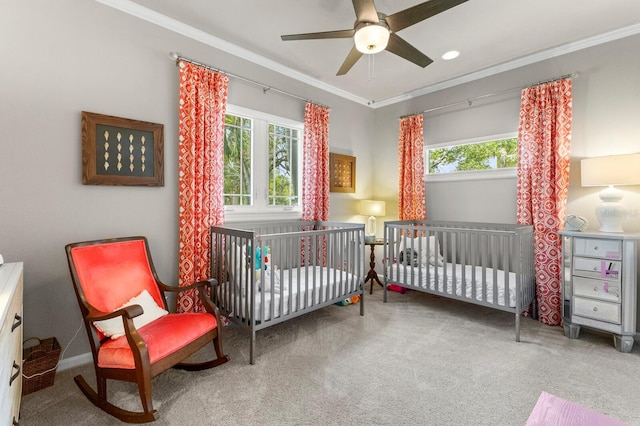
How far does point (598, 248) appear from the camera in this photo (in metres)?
2.49

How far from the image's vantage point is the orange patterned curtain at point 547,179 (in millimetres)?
2869

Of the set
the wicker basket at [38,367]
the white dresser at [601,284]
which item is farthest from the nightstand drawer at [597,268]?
the wicker basket at [38,367]

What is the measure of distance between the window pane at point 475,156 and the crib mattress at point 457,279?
1.24m

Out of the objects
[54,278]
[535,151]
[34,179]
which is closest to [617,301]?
[535,151]

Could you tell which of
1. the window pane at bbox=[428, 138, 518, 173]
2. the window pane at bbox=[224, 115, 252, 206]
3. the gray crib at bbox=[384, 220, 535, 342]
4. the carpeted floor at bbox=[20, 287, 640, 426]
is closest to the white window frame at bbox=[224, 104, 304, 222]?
the window pane at bbox=[224, 115, 252, 206]

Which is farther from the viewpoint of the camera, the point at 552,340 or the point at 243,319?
the point at 552,340

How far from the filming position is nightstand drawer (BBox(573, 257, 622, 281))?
241cm

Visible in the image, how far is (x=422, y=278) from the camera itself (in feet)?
10.8

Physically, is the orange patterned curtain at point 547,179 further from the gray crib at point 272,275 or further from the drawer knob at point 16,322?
the drawer knob at point 16,322

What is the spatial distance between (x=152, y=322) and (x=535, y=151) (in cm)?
369

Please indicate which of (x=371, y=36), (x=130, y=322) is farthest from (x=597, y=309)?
(x=130, y=322)

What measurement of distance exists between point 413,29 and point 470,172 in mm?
1859

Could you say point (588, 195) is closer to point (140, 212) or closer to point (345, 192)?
point (345, 192)

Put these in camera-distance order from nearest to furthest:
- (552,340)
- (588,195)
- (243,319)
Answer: (243,319) → (552,340) → (588,195)
